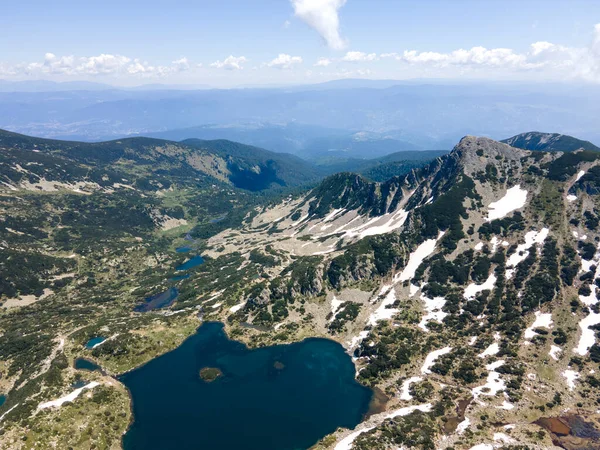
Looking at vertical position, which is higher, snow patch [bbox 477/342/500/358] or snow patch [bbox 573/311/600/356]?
snow patch [bbox 573/311/600/356]

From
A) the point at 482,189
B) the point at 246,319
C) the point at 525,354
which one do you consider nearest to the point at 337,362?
the point at 246,319

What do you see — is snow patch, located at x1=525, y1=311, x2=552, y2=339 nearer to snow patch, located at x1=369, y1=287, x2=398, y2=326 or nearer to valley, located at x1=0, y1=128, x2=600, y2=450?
valley, located at x1=0, y1=128, x2=600, y2=450

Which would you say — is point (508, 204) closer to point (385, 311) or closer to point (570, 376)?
point (385, 311)

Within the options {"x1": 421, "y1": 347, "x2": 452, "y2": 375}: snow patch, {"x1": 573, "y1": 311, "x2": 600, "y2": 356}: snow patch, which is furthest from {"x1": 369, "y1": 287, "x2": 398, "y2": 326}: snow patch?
{"x1": 573, "y1": 311, "x2": 600, "y2": 356}: snow patch

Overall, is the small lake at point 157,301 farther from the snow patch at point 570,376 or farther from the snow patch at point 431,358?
the snow patch at point 570,376

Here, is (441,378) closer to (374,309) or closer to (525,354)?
(525,354)

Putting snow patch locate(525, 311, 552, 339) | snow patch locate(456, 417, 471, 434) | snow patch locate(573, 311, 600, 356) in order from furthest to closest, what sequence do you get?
1. snow patch locate(525, 311, 552, 339)
2. snow patch locate(573, 311, 600, 356)
3. snow patch locate(456, 417, 471, 434)

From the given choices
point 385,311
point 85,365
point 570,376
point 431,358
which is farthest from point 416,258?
point 85,365
